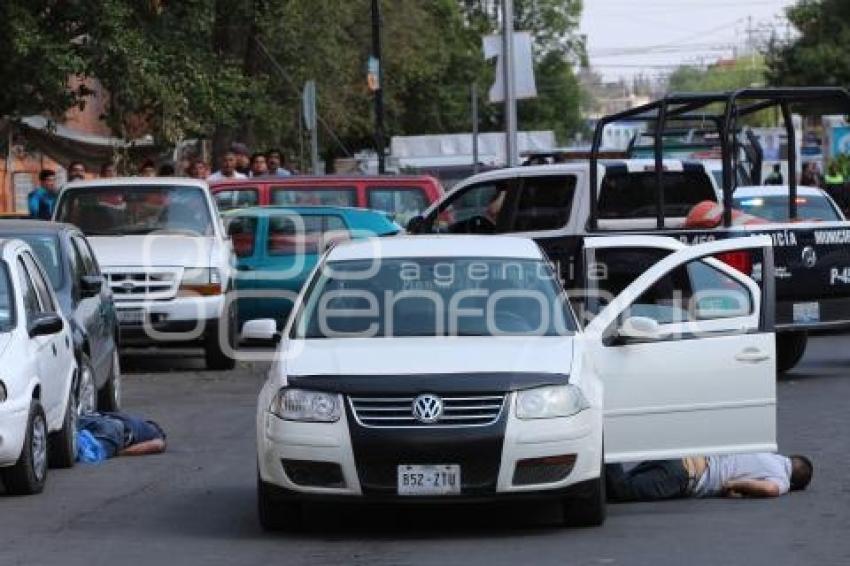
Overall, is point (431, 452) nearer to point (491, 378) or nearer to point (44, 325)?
point (491, 378)

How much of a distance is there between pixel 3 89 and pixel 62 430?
12735mm

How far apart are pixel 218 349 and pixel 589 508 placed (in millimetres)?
11122

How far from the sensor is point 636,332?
11.1 metres

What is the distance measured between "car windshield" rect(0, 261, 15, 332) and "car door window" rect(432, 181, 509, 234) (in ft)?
23.7

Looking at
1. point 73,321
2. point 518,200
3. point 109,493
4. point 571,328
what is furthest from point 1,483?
point 518,200

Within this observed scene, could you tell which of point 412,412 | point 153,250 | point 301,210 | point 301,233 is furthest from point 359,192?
point 412,412

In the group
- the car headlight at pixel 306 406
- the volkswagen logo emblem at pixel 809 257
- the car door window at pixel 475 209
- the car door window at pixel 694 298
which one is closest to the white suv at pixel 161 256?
the car door window at pixel 475 209

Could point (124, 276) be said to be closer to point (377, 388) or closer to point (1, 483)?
point (1, 483)

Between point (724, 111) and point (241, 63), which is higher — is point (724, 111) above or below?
below

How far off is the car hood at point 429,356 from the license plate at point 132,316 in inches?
397

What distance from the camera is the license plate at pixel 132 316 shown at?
20734 millimetres

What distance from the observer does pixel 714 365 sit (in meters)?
11.2

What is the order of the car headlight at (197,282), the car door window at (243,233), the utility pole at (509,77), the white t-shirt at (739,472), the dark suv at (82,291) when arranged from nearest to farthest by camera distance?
the white t-shirt at (739,472) < the dark suv at (82,291) < the car headlight at (197,282) < the car door window at (243,233) < the utility pole at (509,77)

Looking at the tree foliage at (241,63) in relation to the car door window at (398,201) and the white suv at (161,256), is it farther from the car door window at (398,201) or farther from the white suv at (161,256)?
the white suv at (161,256)
